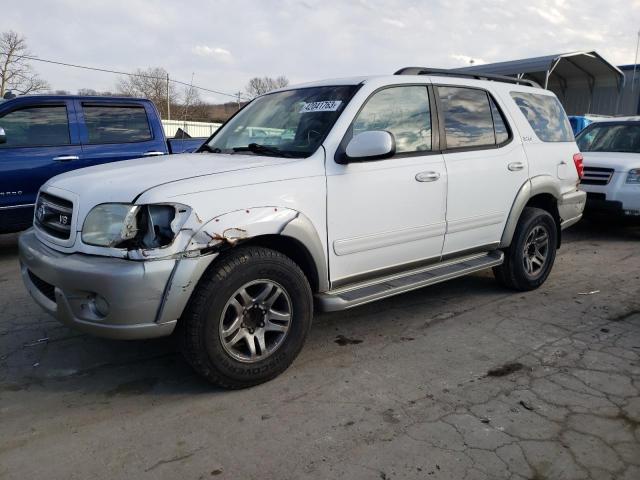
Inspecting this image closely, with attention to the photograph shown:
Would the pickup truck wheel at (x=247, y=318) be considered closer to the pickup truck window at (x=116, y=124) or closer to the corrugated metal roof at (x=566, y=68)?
the pickup truck window at (x=116, y=124)

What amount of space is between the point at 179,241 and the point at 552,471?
81.3 inches

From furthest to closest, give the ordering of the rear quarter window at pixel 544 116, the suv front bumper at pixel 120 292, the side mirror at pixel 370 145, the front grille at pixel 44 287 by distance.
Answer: the rear quarter window at pixel 544 116, the side mirror at pixel 370 145, the front grille at pixel 44 287, the suv front bumper at pixel 120 292

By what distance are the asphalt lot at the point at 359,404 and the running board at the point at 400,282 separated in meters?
0.41

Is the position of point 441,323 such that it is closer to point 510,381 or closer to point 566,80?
point 510,381

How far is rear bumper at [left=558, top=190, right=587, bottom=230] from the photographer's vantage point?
16.5 feet

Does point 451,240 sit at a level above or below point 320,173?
below

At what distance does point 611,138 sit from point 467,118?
18.1 ft

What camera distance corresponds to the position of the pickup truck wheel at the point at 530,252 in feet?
15.2

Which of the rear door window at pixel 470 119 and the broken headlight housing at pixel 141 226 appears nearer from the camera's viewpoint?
the broken headlight housing at pixel 141 226

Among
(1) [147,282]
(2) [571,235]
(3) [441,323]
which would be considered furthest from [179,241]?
(2) [571,235]

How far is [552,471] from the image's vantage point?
2305 mm

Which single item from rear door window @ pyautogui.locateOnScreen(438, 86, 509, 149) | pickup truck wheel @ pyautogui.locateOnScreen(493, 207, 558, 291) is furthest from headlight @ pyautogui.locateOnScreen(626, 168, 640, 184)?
rear door window @ pyautogui.locateOnScreen(438, 86, 509, 149)

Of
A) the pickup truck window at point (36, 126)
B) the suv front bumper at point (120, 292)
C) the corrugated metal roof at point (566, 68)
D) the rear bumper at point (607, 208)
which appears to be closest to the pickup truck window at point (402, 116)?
the suv front bumper at point (120, 292)

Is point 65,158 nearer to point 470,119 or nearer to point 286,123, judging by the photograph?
point 286,123
